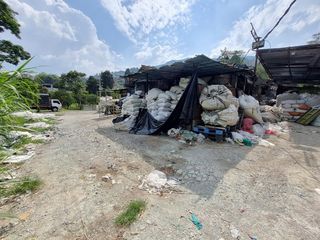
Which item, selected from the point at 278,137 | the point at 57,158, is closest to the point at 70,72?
A: the point at 57,158

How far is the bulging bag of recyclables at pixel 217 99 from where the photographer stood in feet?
14.6

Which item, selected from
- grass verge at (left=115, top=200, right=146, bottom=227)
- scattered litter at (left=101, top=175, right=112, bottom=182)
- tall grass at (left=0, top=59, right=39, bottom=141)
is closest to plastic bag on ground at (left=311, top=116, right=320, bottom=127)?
grass verge at (left=115, top=200, right=146, bottom=227)

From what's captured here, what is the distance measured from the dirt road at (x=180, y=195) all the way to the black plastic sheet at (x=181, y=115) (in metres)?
1.33

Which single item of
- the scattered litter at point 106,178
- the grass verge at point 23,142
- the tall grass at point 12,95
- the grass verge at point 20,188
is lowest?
the grass verge at point 23,142

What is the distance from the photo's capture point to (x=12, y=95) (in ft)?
3.43

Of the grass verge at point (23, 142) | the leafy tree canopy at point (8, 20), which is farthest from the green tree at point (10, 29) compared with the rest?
the grass verge at point (23, 142)

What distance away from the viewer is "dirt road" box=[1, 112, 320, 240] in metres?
1.59

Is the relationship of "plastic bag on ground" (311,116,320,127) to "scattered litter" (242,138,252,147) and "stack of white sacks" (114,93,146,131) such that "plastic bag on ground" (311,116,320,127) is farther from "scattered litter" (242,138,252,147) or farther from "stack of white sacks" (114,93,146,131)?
"stack of white sacks" (114,93,146,131)

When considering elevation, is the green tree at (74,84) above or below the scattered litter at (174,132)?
above

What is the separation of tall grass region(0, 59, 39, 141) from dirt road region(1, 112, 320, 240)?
110 centimetres

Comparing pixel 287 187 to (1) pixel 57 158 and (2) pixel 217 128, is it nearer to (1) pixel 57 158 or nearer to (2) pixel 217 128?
(2) pixel 217 128

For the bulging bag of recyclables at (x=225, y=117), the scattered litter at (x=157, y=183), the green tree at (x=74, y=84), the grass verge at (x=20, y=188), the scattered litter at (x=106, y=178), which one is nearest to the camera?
the grass verge at (x=20, y=188)

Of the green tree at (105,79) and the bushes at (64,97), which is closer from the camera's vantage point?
the bushes at (64,97)

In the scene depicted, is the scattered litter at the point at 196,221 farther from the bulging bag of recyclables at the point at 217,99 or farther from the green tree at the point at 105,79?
the green tree at the point at 105,79
